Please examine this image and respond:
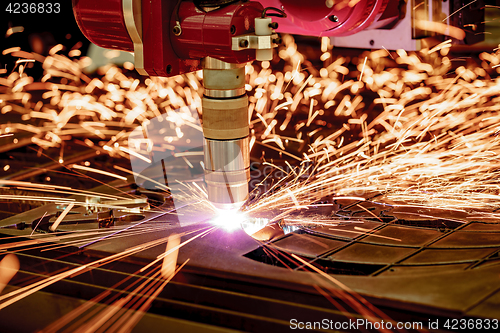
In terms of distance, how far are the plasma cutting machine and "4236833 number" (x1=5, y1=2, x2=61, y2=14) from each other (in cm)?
108

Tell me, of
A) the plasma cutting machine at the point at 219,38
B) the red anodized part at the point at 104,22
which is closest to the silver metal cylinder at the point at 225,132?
the plasma cutting machine at the point at 219,38

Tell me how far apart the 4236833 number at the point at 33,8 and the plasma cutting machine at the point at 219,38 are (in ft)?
3.55

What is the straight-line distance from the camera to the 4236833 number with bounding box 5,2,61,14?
209cm

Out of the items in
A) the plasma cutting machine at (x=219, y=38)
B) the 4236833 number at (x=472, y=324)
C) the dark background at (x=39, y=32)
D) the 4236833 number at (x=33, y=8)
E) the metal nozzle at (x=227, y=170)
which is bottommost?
the 4236833 number at (x=472, y=324)

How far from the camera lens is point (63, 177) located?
184 cm

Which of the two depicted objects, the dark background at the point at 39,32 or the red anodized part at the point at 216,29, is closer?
the red anodized part at the point at 216,29

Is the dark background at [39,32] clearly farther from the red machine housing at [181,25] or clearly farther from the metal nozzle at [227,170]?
the metal nozzle at [227,170]

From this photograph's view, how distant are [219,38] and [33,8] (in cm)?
140

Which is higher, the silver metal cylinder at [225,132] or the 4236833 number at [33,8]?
the 4236833 number at [33,8]

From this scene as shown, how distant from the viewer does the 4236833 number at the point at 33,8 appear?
82.1 inches

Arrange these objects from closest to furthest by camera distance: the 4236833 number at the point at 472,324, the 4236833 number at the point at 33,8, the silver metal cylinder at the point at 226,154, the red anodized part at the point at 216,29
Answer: the 4236833 number at the point at 472,324 < the red anodized part at the point at 216,29 < the silver metal cylinder at the point at 226,154 < the 4236833 number at the point at 33,8

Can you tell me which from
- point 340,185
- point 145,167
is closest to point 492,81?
point 340,185

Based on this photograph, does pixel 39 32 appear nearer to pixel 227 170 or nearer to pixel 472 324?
pixel 227 170

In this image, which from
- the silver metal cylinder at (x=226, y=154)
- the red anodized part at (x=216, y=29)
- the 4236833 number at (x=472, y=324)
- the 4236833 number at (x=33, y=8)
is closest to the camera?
the 4236833 number at (x=472, y=324)
